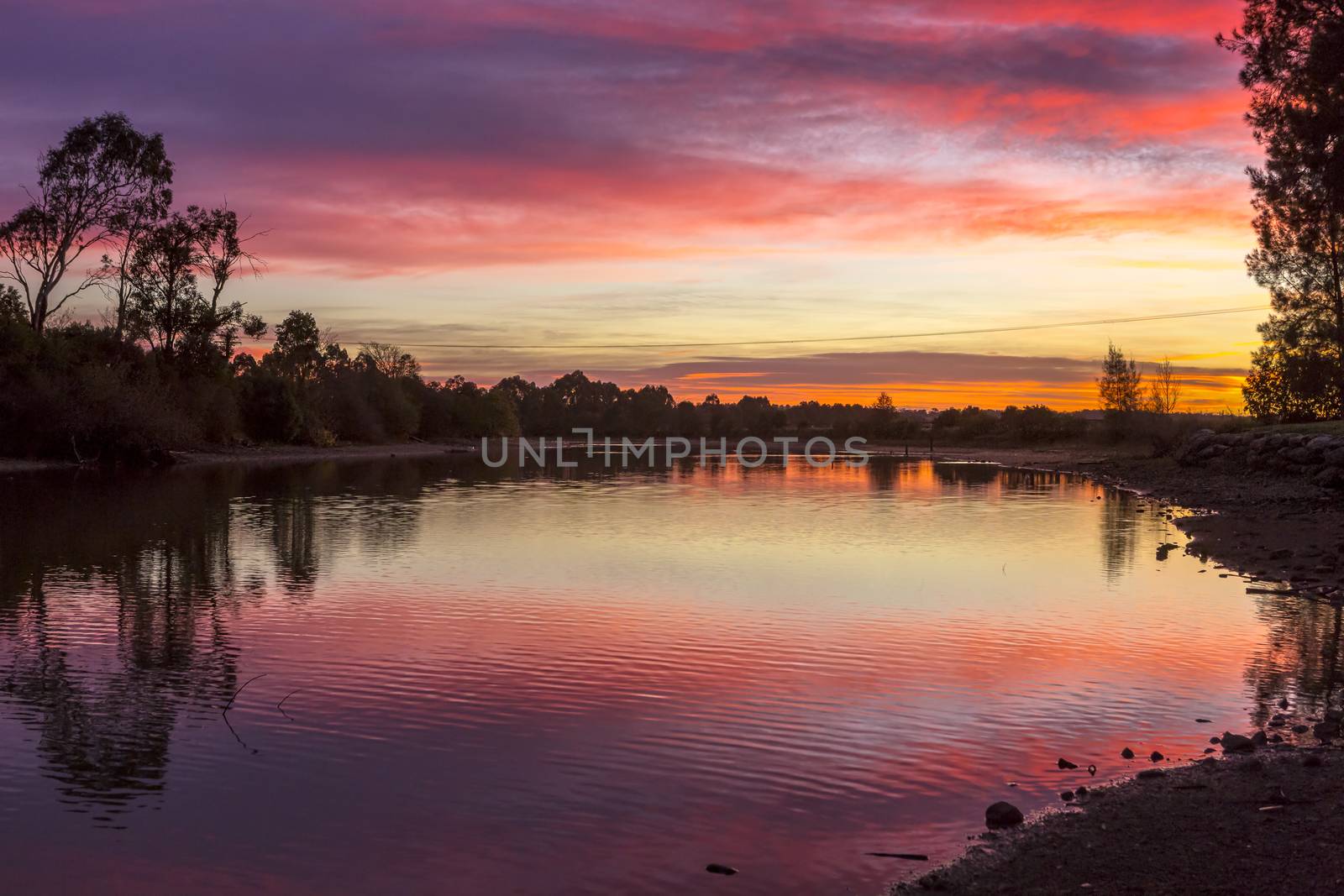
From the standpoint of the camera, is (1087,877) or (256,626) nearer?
(1087,877)

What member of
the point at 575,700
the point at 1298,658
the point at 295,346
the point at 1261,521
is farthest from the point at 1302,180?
the point at 295,346

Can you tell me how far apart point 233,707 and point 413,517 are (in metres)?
21.9

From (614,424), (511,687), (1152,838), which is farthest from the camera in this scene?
(614,424)

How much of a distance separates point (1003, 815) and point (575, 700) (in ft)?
16.3

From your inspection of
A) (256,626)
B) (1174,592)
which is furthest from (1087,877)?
(1174,592)

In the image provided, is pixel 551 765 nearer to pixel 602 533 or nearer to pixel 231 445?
pixel 602 533

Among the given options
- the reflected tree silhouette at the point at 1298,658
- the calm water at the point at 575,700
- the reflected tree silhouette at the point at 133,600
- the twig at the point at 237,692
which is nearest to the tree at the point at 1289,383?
the calm water at the point at 575,700

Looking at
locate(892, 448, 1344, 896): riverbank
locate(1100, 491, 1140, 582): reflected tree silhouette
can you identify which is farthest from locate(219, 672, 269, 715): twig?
locate(1100, 491, 1140, 582): reflected tree silhouette

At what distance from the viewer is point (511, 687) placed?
1166 cm

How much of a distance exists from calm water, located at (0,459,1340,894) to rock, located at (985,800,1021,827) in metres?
0.21

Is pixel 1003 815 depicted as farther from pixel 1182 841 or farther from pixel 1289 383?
pixel 1289 383

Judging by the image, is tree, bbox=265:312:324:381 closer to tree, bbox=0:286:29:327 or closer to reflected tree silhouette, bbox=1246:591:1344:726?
tree, bbox=0:286:29:327

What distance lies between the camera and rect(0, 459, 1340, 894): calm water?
729cm

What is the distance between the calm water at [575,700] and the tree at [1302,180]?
7.81 metres
